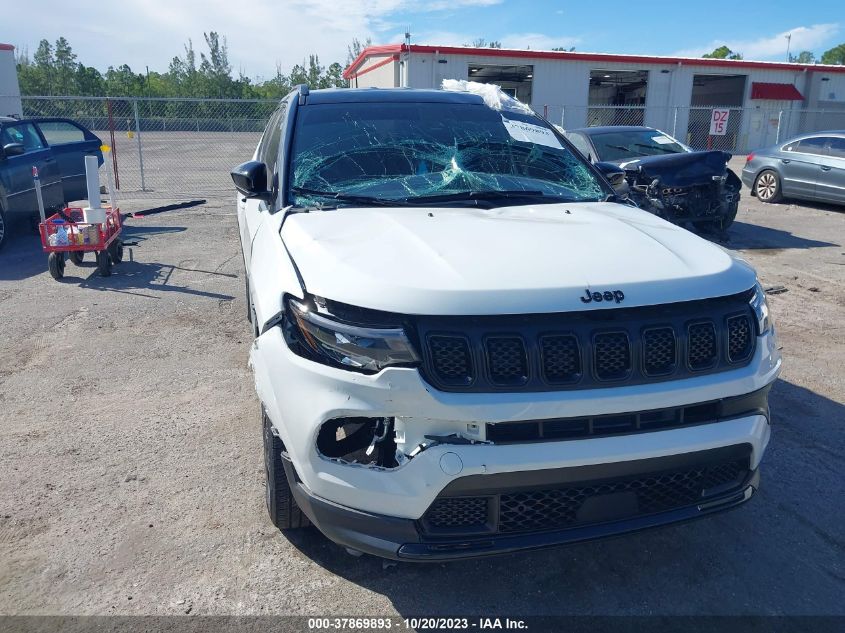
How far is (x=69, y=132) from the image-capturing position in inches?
452

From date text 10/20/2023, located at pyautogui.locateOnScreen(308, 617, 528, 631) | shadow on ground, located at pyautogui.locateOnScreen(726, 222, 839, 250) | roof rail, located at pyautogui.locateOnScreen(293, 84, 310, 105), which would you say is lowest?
date text 10/20/2023, located at pyautogui.locateOnScreen(308, 617, 528, 631)

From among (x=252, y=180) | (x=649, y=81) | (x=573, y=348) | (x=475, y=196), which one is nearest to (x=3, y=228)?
(x=252, y=180)

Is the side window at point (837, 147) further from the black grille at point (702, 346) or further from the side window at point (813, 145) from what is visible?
the black grille at point (702, 346)

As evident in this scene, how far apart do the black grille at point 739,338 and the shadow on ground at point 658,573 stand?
2.17 ft

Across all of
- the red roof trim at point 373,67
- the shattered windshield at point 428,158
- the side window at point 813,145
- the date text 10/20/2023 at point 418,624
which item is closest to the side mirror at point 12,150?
the shattered windshield at point 428,158

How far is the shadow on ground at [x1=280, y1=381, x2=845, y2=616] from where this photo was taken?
2.66 metres

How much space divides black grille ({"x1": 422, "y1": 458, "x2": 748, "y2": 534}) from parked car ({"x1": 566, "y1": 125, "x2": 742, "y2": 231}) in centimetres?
634

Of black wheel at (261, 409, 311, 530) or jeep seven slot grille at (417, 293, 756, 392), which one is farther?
black wheel at (261, 409, 311, 530)

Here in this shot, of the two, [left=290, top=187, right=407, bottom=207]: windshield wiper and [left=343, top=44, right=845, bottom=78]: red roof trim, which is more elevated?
[left=343, top=44, right=845, bottom=78]: red roof trim

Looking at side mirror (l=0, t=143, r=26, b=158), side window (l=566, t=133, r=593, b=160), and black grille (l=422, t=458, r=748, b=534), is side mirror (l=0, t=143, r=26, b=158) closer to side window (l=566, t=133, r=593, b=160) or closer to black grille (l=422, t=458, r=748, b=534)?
side window (l=566, t=133, r=593, b=160)

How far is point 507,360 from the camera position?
2.28 m

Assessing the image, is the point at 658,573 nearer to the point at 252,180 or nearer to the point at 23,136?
the point at 252,180

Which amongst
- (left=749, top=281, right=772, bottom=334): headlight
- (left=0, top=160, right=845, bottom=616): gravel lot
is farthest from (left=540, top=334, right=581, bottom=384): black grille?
(left=0, top=160, right=845, bottom=616): gravel lot

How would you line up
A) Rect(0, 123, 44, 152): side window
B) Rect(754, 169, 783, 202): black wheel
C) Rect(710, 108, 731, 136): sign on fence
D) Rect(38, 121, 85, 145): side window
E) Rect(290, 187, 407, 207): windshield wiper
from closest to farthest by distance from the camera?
1. Rect(290, 187, 407, 207): windshield wiper
2. Rect(0, 123, 44, 152): side window
3. Rect(38, 121, 85, 145): side window
4. Rect(754, 169, 783, 202): black wheel
5. Rect(710, 108, 731, 136): sign on fence
